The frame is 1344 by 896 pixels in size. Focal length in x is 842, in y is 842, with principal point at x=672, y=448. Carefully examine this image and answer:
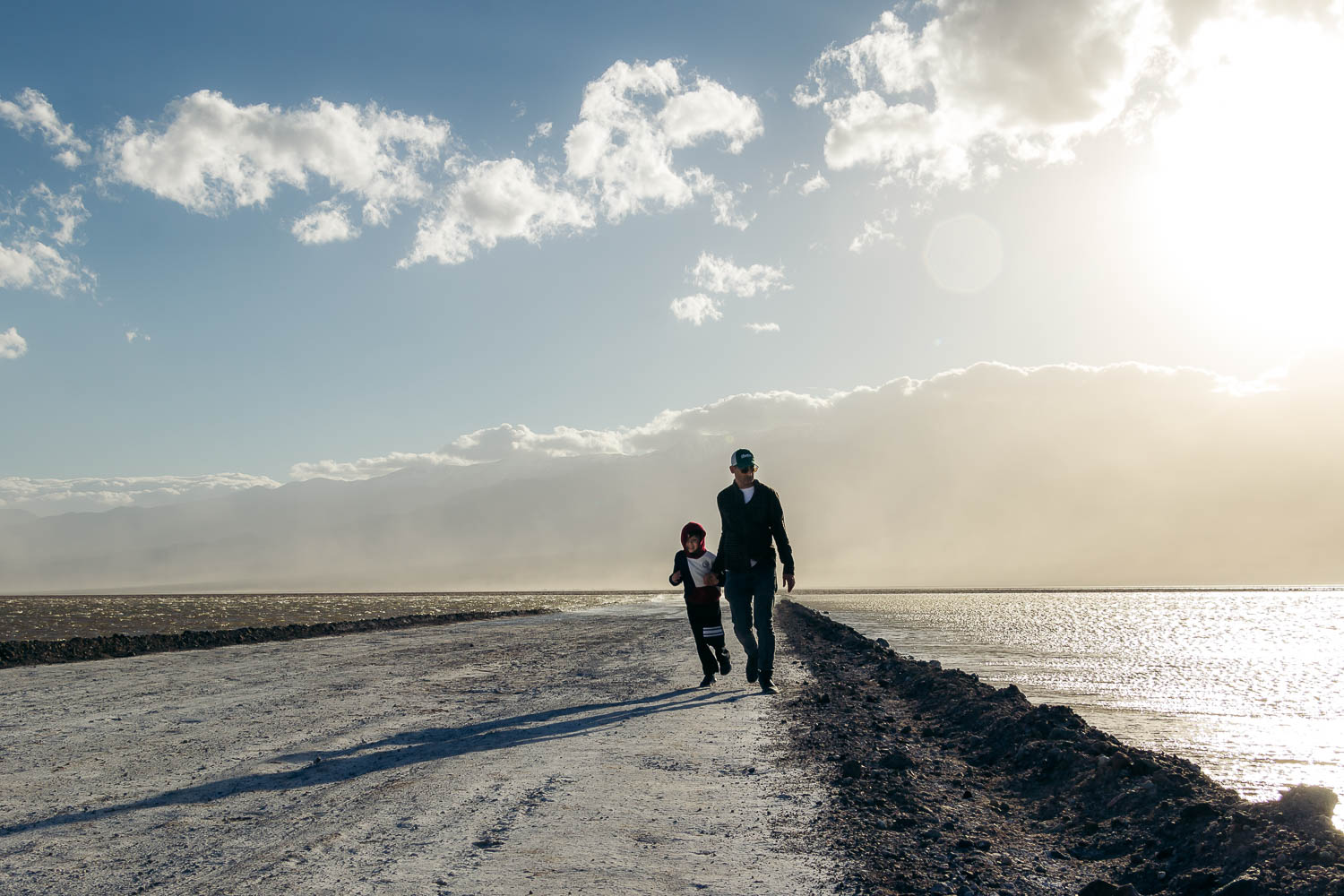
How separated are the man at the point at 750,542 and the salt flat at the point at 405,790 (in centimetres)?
100

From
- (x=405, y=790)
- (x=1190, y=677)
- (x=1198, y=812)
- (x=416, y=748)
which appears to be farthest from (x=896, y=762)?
(x=1190, y=677)

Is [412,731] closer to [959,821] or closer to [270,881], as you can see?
[270,881]

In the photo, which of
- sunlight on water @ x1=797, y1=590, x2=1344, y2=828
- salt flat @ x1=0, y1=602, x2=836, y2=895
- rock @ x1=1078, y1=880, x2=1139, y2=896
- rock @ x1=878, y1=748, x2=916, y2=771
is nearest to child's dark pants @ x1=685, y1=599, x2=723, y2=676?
salt flat @ x1=0, y1=602, x2=836, y2=895

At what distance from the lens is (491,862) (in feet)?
12.3

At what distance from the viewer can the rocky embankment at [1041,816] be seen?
3662 mm

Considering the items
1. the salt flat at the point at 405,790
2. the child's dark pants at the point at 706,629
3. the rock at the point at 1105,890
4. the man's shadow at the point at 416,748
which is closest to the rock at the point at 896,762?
the salt flat at the point at 405,790

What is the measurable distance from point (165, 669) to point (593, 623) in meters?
14.5

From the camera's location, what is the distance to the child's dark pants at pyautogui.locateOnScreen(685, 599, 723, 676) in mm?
9977

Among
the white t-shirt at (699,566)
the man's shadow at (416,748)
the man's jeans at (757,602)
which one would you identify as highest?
the white t-shirt at (699,566)

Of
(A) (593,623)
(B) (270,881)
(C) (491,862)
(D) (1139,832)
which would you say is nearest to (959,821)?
(D) (1139,832)

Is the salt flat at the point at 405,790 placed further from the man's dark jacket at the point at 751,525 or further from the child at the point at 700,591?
the man's dark jacket at the point at 751,525

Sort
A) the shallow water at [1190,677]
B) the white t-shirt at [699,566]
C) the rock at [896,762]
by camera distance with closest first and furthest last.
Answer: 1. the rock at [896,762]
2. the shallow water at [1190,677]
3. the white t-shirt at [699,566]

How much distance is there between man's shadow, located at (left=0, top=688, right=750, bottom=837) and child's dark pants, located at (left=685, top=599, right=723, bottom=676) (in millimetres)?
790

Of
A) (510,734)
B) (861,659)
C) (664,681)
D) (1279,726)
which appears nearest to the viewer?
(510,734)
